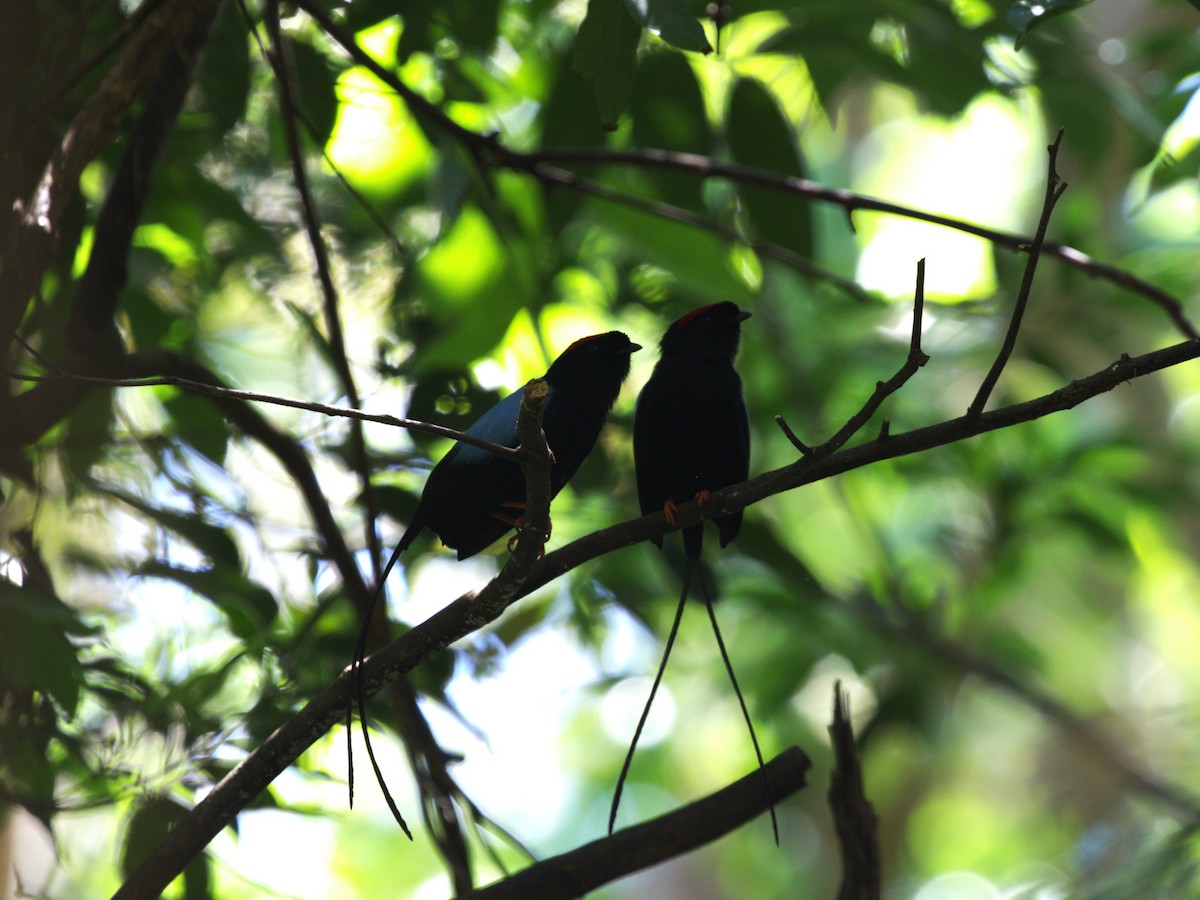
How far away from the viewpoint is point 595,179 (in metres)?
4.19

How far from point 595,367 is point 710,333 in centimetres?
75

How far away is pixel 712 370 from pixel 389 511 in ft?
3.43

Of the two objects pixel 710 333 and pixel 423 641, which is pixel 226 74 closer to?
pixel 710 333

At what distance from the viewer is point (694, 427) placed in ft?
10.2

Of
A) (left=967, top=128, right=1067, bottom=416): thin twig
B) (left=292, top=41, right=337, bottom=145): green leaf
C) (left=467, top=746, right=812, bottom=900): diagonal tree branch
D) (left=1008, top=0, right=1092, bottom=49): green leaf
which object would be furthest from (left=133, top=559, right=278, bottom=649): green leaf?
(left=1008, top=0, right=1092, bottom=49): green leaf

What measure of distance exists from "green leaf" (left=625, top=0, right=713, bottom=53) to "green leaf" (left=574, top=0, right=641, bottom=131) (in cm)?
8

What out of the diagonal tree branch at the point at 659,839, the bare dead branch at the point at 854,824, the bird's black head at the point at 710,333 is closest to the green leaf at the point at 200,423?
the bird's black head at the point at 710,333

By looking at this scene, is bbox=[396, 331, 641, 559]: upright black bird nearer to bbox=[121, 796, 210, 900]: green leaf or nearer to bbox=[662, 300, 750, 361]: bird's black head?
bbox=[662, 300, 750, 361]: bird's black head

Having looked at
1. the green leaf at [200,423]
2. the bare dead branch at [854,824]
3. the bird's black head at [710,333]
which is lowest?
the bare dead branch at [854,824]

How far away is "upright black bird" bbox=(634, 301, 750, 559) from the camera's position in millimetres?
3125

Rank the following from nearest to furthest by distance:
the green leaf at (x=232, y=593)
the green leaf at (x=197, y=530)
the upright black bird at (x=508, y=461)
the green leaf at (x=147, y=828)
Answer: the upright black bird at (x=508, y=461) → the green leaf at (x=147, y=828) → the green leaf at (x=232, y=593) → the green leaf at (x=197, y=530)

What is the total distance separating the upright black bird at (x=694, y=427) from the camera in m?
3.12

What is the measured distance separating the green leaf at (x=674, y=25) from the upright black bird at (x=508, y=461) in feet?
2.53

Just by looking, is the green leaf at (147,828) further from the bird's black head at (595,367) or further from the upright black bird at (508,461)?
the bird's black head at (595,367)
